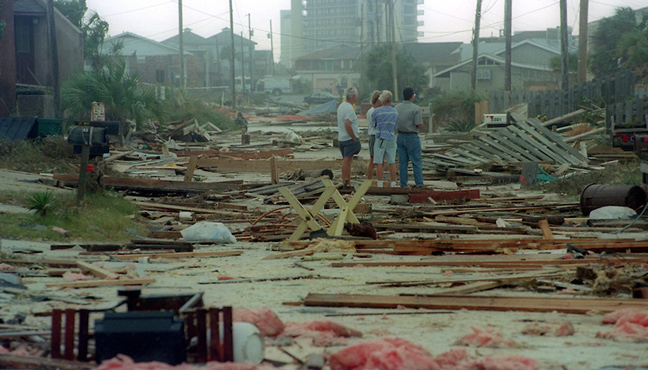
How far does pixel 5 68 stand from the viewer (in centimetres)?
3055

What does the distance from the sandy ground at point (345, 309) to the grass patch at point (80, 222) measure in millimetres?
541

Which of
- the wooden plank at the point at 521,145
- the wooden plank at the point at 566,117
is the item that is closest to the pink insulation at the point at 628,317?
the wooden plank at the point at 521,145

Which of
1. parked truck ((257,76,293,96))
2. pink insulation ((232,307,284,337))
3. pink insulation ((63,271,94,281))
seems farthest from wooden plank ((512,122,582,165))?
parked truck ((257,76,293,96))

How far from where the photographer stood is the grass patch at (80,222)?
844cm

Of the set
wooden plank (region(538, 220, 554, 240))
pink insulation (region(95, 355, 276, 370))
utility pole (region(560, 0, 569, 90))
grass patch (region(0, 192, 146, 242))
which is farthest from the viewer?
utility pole (region(560, 0, 569, 90))

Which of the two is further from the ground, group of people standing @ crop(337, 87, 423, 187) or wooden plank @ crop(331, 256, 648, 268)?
group of people standing @ crop(337, 87, 423, 187)

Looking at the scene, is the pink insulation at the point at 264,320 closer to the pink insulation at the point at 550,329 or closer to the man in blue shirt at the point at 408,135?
the pink insulation at the point at 550,329

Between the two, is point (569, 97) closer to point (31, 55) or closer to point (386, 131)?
point (386, 131)

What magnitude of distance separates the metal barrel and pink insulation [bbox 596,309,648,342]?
18.9 ft

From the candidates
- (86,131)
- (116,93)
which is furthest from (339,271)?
(116,93)

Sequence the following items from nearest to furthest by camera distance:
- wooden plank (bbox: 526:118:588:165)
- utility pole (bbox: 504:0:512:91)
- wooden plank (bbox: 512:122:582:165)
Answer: wooden plank (bbox: 512:122:582:165), wooden plank (bbox: 526:118:588:165), utility pole (bbox: 504:0:512:91)

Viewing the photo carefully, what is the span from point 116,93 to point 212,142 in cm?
492

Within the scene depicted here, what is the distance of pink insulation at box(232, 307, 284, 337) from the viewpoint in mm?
4324

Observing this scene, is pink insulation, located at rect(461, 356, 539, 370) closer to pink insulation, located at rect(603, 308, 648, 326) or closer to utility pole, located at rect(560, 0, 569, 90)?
pink insulation, located at rect(603, 308, 648, 326)
